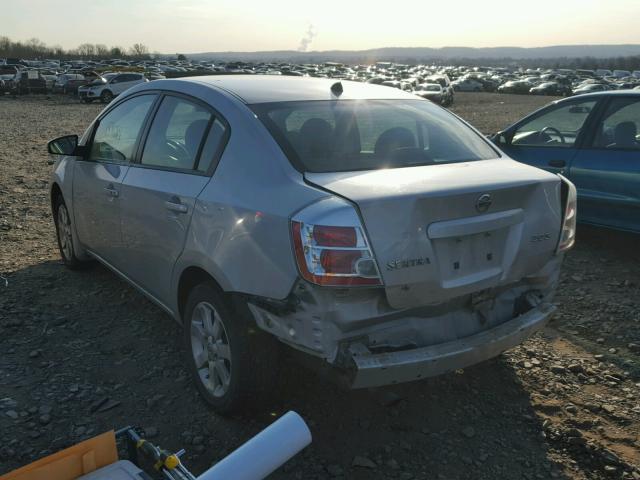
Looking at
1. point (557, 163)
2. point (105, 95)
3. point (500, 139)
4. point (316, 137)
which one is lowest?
point (105, 95)

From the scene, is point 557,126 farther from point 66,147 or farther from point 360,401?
point 66,147

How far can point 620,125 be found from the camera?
5648 mm

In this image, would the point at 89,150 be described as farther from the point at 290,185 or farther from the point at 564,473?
the point at 564,473

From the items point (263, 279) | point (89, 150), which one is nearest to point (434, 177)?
point (263, 279)

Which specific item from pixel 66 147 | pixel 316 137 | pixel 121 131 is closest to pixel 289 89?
pixel 316 137

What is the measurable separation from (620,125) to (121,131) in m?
4.46

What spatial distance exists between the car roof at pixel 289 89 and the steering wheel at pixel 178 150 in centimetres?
39

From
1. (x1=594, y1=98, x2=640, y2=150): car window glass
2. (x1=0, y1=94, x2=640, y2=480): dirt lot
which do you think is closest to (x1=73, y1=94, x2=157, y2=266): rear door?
(x1=0, y1=94, x2=640, y2=480): dirt lot

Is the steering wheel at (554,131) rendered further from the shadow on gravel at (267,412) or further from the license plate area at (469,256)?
the license plate area at (469,256)

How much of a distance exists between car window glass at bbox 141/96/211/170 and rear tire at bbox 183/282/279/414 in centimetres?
79

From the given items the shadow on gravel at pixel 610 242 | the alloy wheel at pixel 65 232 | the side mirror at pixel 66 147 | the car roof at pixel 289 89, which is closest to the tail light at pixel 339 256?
the car roof at pixel 289 89

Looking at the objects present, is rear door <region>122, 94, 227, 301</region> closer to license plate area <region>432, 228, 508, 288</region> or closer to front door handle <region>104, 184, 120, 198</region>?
front door handle <region>104, 184, 120, 198</region>

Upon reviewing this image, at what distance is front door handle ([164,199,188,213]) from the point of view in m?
3.17

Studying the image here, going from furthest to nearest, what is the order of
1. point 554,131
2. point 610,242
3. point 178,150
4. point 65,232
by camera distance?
point 554,131, point 610,242, point 65,232, point 178,150
